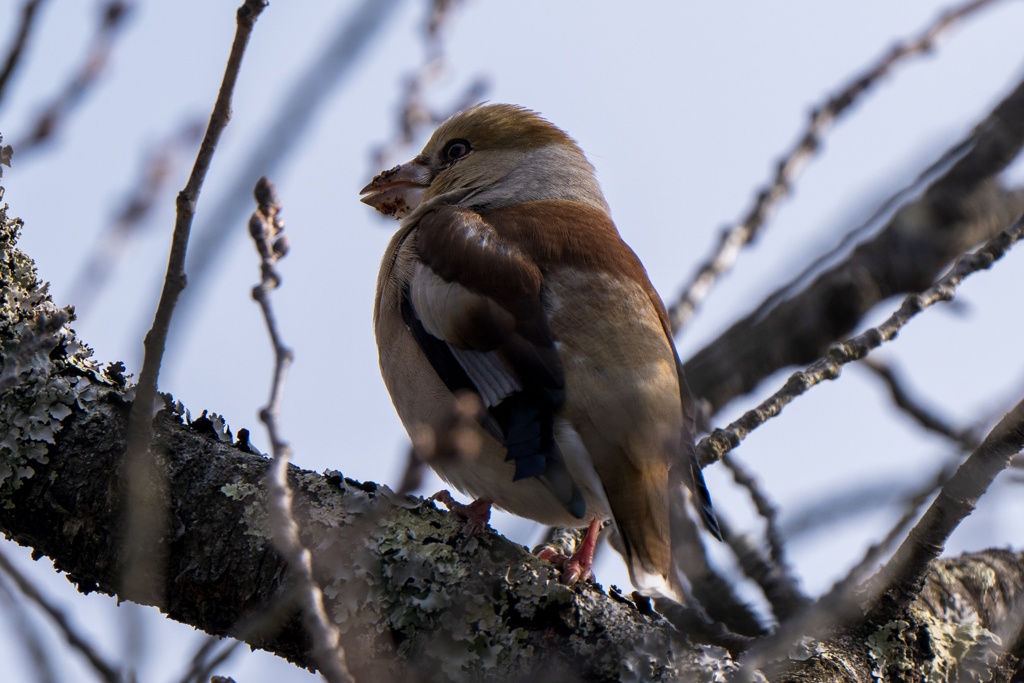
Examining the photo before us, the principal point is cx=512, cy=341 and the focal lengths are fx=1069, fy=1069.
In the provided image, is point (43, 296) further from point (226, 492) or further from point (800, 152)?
point (800, 152)

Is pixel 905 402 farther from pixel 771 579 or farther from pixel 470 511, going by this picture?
pixel 470 511

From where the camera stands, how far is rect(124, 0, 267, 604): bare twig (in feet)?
6.32

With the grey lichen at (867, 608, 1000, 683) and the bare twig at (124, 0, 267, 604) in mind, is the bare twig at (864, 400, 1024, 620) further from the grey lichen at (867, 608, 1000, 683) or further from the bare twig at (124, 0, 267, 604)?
the bare twig at (124, 0, 267, 604)

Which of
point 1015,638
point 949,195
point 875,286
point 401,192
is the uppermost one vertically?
point 401,192

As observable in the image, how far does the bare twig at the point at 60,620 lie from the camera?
71.9 inches

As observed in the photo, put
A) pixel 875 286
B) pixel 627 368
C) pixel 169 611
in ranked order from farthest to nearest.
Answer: pixel 875 286
pixel 627 368
pixel 169 611

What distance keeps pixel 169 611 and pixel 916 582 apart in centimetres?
201

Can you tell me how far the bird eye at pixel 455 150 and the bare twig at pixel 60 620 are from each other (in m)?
3.85

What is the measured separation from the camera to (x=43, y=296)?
9.67ft

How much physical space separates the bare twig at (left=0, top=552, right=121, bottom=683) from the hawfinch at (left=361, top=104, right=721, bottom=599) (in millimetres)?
1358

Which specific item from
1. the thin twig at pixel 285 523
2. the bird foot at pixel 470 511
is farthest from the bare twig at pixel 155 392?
the bird foot at pixel 470 511

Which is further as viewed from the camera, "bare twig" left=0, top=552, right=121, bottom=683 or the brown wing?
the brown wing

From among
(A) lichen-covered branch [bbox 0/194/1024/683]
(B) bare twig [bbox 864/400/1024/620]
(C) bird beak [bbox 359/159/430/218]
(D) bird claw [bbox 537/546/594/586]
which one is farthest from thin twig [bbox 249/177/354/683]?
(C) bird beak [bbox 359/159/430/218]

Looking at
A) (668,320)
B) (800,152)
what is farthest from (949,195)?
(668,320)
